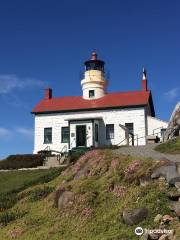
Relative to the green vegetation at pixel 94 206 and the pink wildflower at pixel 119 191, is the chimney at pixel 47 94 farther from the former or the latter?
the pink wildflower at pixel 119 191

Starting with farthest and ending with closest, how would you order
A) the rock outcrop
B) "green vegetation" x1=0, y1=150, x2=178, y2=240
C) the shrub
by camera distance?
the rock outcrop
the shrub
"green vegetation" x1=0, y1=150, x2=178, y2=240

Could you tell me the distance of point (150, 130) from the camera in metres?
43.6

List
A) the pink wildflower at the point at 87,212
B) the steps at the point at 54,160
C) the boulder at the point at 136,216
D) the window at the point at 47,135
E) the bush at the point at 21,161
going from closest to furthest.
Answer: the boulder at the point at 136,216
the pink wildflower at the point at 87,212
the bush at the point at 21,161
the steps at the point at 54,160
the window at the point at 47,135

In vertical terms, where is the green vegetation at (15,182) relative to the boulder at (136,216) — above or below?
above

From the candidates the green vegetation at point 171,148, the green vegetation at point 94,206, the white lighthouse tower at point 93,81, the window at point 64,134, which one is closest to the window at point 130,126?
the white lighthouse tower at point 93,81

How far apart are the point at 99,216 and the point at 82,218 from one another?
569 millimetres

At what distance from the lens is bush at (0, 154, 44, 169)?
34875mm

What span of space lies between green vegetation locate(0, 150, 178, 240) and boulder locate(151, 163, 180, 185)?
0.86 feet

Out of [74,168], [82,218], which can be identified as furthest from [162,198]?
[74,168]

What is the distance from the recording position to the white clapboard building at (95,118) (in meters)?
43.4

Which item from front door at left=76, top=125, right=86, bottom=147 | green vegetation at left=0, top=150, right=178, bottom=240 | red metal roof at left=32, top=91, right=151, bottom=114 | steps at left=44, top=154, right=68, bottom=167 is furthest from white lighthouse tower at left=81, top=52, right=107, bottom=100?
green vegetation at left=0, top=150, right=178, bottom=240

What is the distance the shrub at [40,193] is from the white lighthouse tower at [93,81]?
29085 mm

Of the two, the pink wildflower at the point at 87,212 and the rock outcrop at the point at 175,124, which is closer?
the pink wildflower at the point at 87,212

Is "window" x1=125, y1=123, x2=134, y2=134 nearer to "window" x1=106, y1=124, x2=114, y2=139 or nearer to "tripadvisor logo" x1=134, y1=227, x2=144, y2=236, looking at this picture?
"window" x1=106, y1=124, x2=114, y2=139
